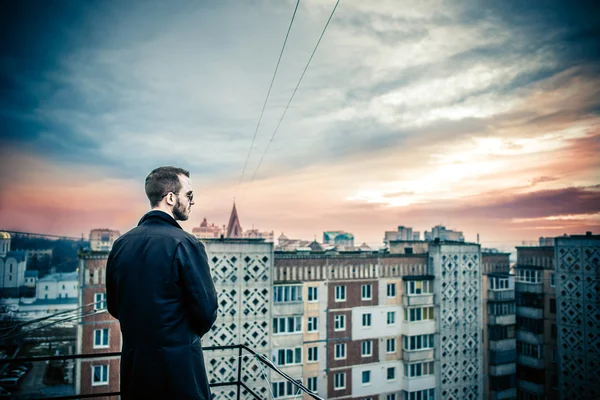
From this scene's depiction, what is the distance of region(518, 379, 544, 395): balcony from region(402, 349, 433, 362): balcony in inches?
296

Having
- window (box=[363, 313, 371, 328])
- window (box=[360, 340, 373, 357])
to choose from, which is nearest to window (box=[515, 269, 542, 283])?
window (box=[363, 313, 371, 328])

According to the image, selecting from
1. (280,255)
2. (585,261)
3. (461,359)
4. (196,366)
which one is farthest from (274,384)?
(196,366)

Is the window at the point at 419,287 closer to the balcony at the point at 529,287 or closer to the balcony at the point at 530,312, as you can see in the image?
the balcony at the point at 529,287

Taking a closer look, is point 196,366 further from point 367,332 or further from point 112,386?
point 367,332

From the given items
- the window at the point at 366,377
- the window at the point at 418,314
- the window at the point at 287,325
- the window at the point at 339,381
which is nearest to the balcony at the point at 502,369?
the window at the point at 418,314

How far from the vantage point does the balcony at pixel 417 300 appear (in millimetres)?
19078

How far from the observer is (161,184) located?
2.14 meters

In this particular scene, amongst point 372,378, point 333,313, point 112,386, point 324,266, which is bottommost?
point 372,378

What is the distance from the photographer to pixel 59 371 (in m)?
25.0

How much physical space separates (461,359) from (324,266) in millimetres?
8538

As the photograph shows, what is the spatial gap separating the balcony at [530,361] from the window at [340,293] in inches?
483

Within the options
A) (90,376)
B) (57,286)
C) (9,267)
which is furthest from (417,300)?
(57,286)

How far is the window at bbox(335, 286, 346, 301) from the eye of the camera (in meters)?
18.3

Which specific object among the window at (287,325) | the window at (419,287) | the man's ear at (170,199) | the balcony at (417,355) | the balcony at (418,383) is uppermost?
the man's ear at (170,199)
